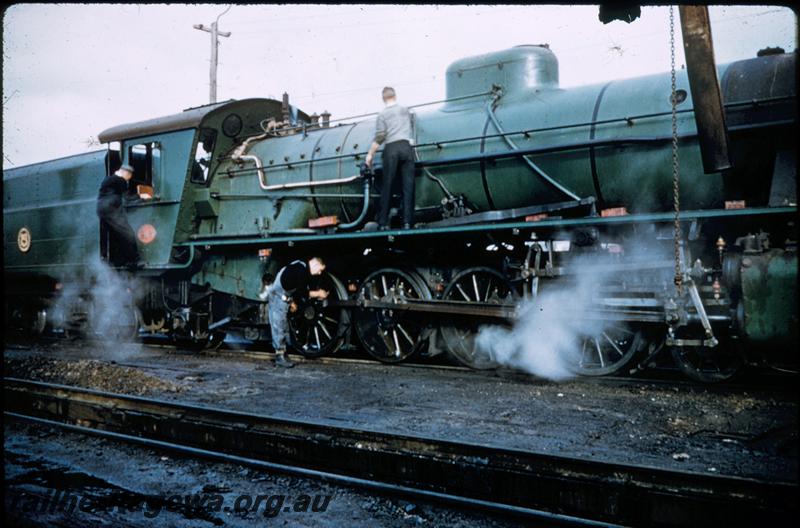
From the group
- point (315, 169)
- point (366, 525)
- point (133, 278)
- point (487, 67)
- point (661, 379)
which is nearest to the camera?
point (366, 525)

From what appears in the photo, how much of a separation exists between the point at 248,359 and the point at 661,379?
4902mm

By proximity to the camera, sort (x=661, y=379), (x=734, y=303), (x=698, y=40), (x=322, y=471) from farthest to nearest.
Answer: (x=661, y=379)
(x=734, y=303)
(x=698, y=40)
(x=322, y=471)

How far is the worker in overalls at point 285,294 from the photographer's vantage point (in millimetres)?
7145

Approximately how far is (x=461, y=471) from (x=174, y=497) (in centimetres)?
152

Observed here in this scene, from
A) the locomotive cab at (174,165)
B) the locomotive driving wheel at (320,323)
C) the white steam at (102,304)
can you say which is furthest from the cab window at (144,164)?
the locomotive driving wheel at (320,323)

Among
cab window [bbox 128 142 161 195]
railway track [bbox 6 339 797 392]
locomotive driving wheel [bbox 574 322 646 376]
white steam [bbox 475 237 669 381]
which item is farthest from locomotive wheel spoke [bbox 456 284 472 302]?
cab window [bbox 128 142 161 195]

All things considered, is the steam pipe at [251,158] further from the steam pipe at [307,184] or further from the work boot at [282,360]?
the work boot at [282,360]

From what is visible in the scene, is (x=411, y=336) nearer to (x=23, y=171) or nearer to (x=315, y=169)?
(x=315, y=169)

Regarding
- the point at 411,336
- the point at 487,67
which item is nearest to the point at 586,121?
the point at 487,67

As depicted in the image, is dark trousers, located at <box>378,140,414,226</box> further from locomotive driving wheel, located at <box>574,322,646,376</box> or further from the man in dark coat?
the man in dark coat

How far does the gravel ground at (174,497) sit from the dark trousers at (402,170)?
359cm

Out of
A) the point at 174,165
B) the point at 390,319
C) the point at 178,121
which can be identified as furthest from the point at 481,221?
the point at 178,121

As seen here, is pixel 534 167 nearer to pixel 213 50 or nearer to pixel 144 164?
pixel 144 164

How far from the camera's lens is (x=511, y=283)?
590 cm
